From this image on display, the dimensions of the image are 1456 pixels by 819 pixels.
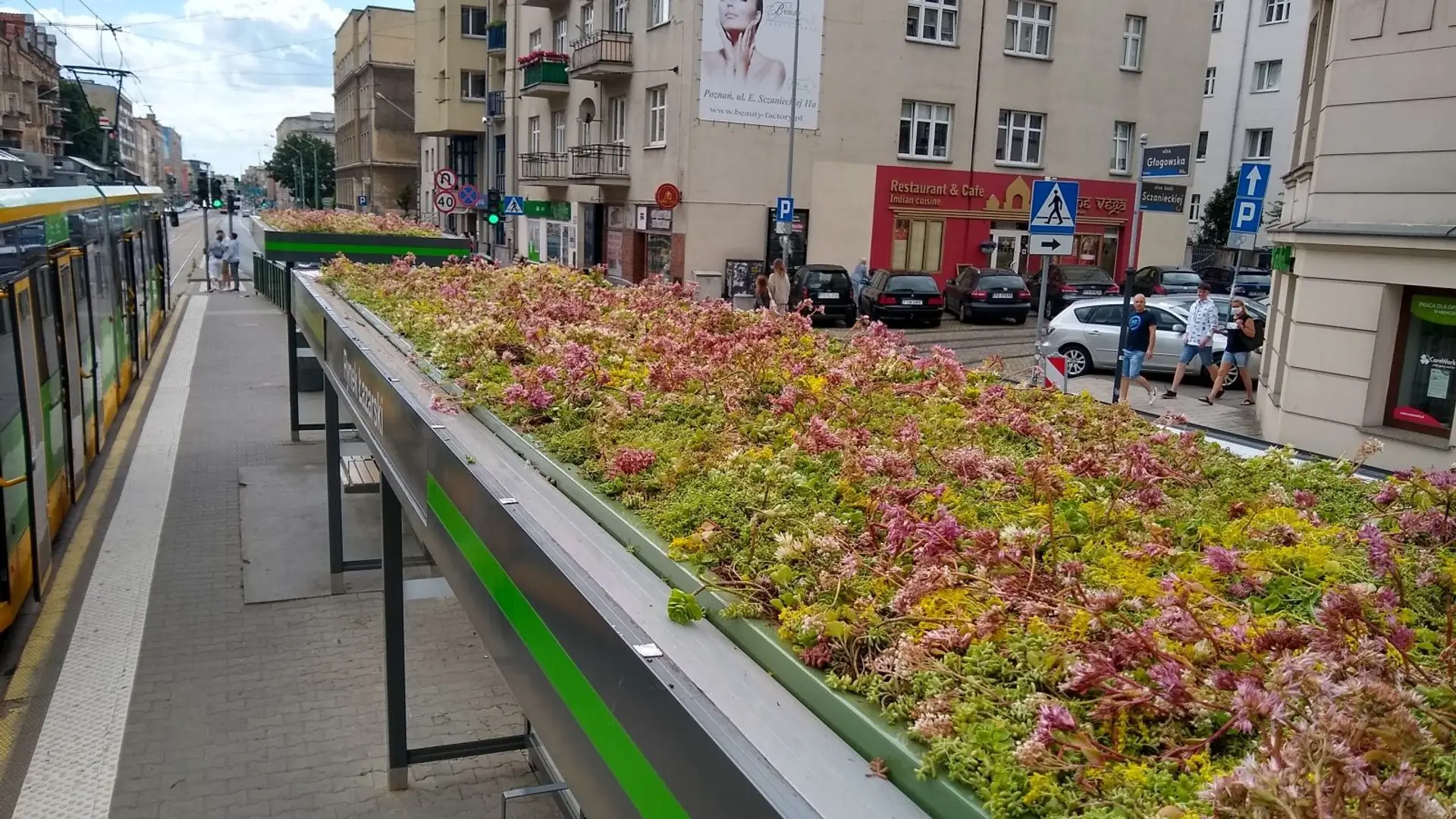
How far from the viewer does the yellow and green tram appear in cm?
723

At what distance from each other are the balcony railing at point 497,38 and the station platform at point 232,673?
3857 centimetres

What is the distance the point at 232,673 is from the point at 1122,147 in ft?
110

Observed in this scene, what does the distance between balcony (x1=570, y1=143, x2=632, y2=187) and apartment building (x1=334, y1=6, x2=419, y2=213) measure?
127 ft

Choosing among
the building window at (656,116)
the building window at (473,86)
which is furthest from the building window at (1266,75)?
the building window at (473,86)

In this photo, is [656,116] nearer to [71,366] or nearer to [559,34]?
[559,34]

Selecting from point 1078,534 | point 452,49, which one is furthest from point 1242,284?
point 452,49

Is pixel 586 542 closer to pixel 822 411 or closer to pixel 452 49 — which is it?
pixel 822 411

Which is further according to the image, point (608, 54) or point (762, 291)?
point (608, 54)

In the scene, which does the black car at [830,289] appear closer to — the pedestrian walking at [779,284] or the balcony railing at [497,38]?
the pedestrian walking at [779,284]

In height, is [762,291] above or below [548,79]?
below

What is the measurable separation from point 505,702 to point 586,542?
14.3 feet

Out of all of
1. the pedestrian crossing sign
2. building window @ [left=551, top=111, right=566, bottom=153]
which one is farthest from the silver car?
building window @ [left=551, top=111, right=566, bottom=153]

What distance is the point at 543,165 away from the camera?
3912 centimetres

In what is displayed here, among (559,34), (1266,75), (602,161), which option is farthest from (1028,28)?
(1266,75)
